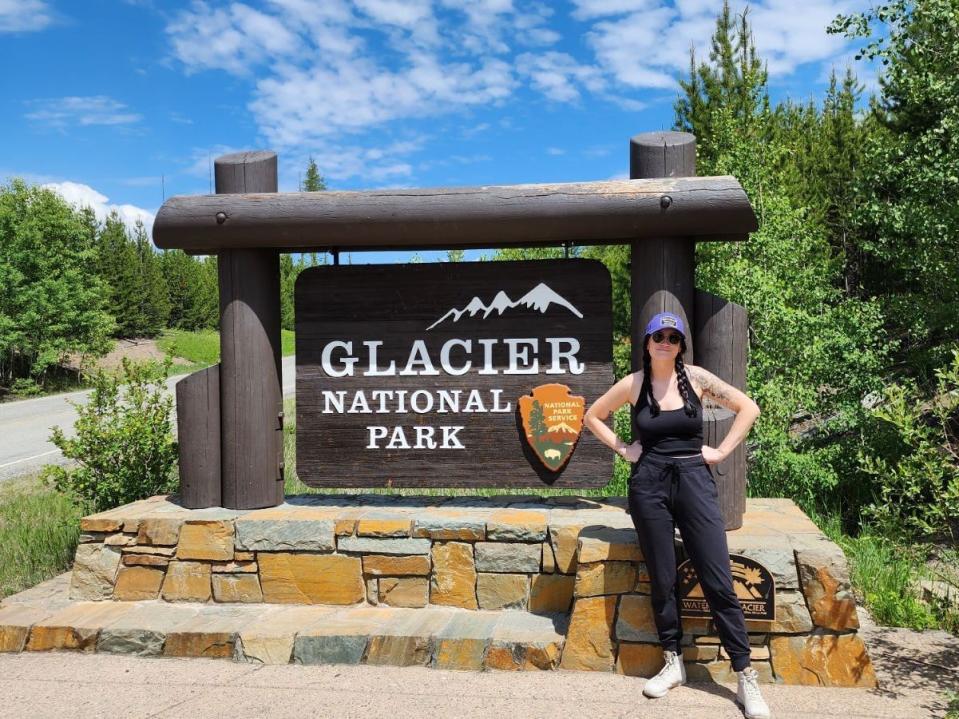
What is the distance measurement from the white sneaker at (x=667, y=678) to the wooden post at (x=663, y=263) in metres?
1.50

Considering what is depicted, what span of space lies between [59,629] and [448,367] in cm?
259

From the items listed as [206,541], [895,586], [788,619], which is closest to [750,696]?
[788,619]

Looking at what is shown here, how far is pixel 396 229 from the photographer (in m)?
4.19

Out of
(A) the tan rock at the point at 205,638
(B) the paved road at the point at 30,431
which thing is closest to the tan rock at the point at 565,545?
(A) the tan rock at the point at 205,638

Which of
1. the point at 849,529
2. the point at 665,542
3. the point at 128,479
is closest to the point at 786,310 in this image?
the point at 849,529

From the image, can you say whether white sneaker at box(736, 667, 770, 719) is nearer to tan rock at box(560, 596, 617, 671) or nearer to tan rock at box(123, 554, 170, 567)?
tan rock at box(560, 596, 617, 671)

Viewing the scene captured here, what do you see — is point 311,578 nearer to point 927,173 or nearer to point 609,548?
point 609,548

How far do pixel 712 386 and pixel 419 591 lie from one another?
2.00 metres

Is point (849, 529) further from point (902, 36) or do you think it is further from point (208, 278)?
point (208, 278)

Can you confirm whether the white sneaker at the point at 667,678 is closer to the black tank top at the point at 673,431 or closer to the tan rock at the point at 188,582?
the black tank top at the point at 673,431

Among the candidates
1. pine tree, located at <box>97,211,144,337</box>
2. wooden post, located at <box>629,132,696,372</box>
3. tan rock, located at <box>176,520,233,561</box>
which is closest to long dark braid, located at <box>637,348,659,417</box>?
wooden post, located at <box>629,132,696,372</box>

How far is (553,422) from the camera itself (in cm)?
426

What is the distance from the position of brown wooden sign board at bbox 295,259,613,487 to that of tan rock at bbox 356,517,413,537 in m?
0.32

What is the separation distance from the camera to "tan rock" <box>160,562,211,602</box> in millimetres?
4277
